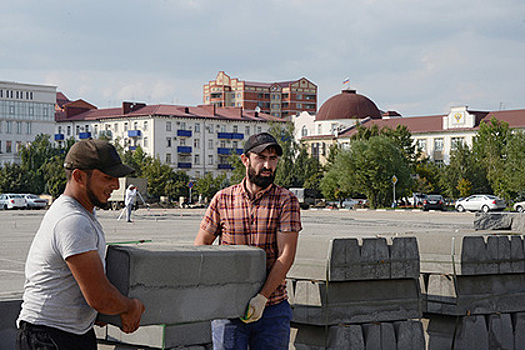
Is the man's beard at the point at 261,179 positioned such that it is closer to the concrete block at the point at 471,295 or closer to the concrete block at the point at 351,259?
the concrete block at the point at 351,259

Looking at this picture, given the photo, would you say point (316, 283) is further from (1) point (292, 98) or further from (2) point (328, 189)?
(1) point (292, 98)

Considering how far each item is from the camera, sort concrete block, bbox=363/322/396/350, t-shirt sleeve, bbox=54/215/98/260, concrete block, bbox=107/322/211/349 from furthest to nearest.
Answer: concrete block, bbox=363/322/396/350
concrete block, bbox=107/322/211/349
t-shirt sleeve, bbox=54/215/98/260

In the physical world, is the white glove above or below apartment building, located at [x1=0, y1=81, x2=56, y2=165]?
below

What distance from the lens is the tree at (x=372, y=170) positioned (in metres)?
→ 77.3

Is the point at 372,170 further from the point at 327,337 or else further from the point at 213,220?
the point at 213,220

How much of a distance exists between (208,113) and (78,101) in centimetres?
3128

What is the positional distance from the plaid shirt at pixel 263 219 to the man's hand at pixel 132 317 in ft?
3.48

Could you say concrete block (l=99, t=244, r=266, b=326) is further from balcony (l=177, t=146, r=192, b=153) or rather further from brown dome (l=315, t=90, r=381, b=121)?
balcony (l=177, t=146, r=192, b=153)

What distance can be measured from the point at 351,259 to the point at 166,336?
1.90 meters

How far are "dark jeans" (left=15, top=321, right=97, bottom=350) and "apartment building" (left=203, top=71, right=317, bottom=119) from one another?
18374 centimetres

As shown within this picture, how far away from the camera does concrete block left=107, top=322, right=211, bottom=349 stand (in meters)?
5.55

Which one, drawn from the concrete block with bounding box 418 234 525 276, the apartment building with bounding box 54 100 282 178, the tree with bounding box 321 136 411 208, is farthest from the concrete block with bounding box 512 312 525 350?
the apartment building with bounding box 54 100 282 178

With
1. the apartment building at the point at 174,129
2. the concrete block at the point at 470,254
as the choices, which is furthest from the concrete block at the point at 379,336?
the apartment building at the point at 174,129

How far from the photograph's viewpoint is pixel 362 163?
77875mm
